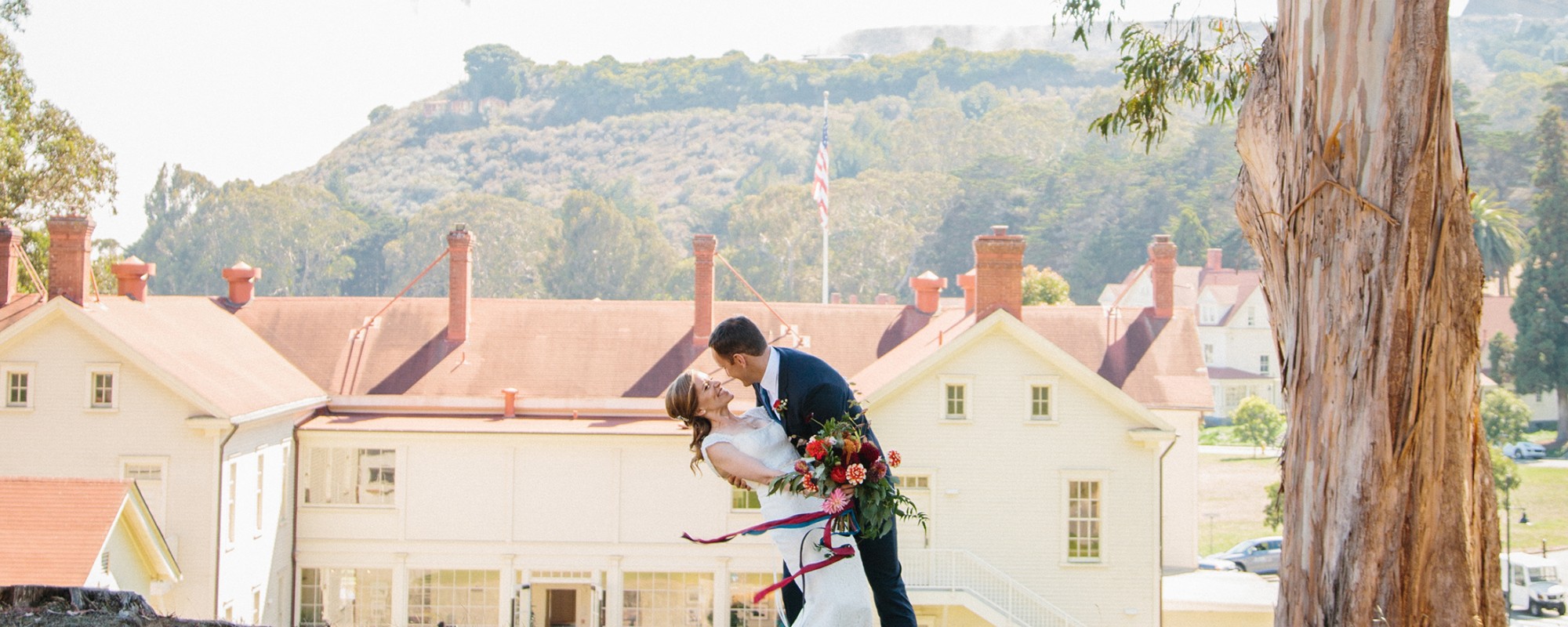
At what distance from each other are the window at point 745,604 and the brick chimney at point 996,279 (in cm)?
651

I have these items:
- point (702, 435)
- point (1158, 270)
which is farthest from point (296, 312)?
point (702, 435)

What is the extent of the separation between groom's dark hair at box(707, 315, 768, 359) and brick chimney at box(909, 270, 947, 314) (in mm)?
24590

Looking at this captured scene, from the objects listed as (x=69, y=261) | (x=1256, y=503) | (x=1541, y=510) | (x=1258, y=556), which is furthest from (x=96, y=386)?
(x=1256, y=503)

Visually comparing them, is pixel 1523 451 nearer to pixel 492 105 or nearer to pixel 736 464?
pixel 736 464

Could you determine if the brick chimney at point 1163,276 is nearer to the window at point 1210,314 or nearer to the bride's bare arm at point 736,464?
the bride's bare arm at point 736,464

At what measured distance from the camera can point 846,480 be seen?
234 inches

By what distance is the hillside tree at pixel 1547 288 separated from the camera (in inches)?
2239

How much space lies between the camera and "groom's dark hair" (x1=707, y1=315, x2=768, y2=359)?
6352 mm

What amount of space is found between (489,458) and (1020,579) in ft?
32.1

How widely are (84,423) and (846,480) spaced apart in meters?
21.4

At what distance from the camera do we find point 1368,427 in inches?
296

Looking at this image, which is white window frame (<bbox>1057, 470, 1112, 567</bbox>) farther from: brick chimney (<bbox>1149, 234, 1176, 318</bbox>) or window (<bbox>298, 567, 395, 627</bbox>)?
window (<bbox>298, 567, 395, 627</bbox>)

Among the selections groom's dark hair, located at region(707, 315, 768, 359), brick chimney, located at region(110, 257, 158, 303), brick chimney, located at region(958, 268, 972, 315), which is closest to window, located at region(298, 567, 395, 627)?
brick chimney, located at region(110, 257, 158, 303)

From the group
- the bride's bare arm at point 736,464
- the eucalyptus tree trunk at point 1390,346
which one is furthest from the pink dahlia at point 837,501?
the eucalyptus tree trunk at point 1390,346
